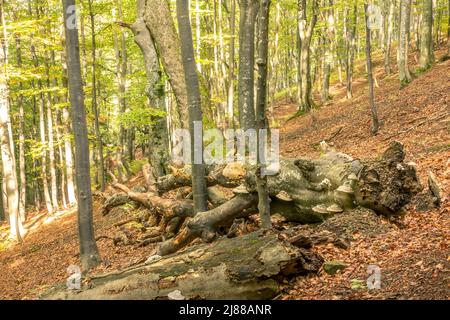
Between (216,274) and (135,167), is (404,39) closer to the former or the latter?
(135,167)

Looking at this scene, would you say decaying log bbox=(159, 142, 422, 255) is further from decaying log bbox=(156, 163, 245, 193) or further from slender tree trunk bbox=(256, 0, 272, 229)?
decaying log bbox=(156, 163, 245, 193)

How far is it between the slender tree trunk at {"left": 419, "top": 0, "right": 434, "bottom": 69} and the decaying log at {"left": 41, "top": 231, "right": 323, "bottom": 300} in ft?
57.2

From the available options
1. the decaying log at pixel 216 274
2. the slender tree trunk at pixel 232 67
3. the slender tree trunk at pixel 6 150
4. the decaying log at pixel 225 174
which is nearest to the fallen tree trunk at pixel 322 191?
the decaying log at pixel 225 174

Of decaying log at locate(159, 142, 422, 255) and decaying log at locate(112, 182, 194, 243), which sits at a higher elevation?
decaying log at locate(159, 142, 422, 255)

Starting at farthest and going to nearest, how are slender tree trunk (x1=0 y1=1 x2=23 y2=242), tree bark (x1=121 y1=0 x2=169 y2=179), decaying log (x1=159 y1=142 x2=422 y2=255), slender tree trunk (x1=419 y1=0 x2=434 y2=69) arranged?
slender tree trunk (x1=419 y1=0 x2=434 y2=69) → slender tree trunk (x1=0 y1=1 x2=23 y2=242) → tree bark (x1=121 y1=0 x2=169 y2=179) → decaying log (x1=159 y1=142 x2=422 y2=255)

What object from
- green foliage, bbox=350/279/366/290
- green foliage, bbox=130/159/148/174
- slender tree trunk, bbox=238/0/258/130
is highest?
slender tree trunk, bbox=238/0/258/130

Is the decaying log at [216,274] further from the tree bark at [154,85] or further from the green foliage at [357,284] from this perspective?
the tree bark at [154,85]

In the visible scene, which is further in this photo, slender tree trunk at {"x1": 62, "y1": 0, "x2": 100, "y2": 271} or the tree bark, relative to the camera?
the tree bark

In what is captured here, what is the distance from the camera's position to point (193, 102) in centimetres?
776

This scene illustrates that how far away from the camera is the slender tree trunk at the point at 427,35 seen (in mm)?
18469

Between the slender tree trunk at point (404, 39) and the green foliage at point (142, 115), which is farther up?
the slender tree trunk at point (404, 39)

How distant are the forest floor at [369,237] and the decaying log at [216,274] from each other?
29 cm

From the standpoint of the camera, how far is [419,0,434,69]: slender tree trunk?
1847cm

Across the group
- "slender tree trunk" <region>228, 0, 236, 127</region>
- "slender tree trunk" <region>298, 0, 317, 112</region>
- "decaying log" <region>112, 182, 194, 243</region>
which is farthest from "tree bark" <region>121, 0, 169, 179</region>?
"slender tree trunk" <region>298, 0, 317, 112</region>
